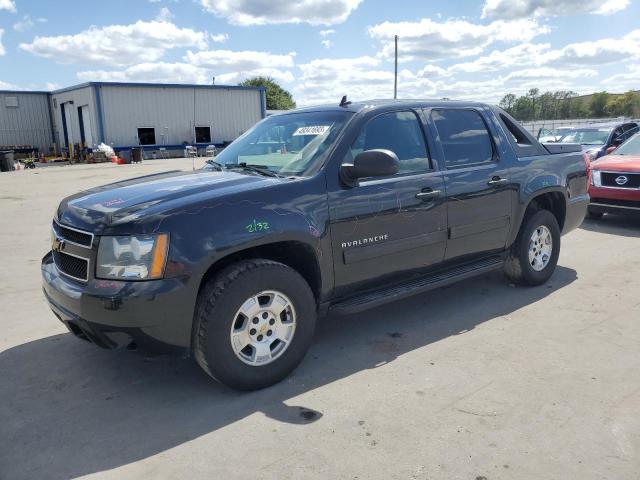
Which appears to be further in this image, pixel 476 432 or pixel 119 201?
pixel 119 201

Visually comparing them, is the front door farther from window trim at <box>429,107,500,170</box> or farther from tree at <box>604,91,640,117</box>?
tree at <box>604,91,640,117</box>

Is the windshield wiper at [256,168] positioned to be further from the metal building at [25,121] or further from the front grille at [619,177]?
the metal building at [25,121]

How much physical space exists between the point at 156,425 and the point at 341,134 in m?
2.27

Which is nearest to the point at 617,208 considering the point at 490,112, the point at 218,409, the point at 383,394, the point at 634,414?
the point at 490,112

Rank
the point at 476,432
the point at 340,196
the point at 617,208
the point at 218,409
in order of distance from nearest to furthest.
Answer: the point at 476,432, the point at 218,409, the point at 340,196, the point at 617,208

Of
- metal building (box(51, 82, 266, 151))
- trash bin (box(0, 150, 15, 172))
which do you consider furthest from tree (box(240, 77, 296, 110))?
trash bin (box(0, 150, 15, 172))

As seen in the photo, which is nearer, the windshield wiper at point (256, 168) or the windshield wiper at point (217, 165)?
the windshield wiper at point (256, 168)

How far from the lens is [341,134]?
3.83 m

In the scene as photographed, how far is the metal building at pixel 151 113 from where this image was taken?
31.5 metres

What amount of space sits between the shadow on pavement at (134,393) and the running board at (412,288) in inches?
15.1

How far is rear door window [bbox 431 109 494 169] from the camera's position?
446 centimetres

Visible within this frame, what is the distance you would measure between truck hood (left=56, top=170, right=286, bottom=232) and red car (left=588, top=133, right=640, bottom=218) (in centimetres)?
704

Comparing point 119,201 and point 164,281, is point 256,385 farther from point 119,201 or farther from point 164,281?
point 119,201

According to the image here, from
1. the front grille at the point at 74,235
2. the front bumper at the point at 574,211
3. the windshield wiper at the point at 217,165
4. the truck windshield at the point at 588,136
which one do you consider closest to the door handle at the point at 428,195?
the windshield wiper at the point at 217,165
